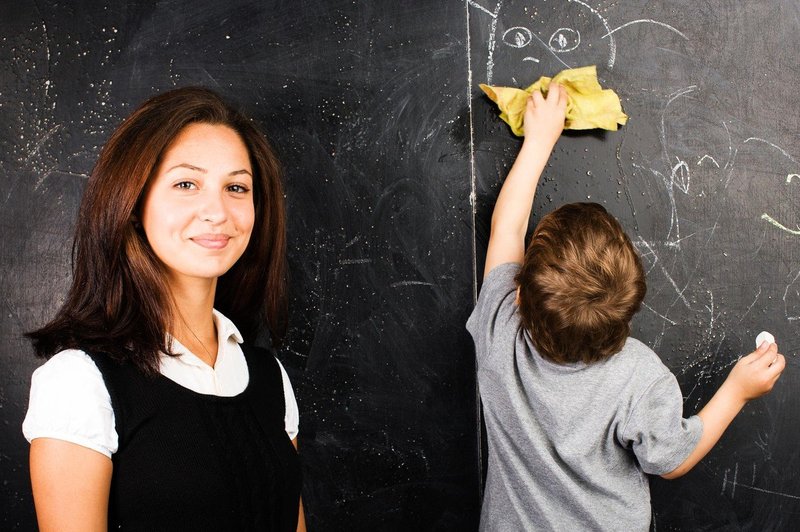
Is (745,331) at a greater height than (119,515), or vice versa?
(745,331)

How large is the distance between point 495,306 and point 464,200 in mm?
285

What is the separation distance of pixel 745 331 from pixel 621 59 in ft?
2.14

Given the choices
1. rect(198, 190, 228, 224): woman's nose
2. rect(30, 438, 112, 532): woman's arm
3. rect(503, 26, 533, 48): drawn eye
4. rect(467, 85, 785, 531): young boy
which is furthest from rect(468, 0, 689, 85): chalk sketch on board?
rect(30, 438, 112, 532): woman's arm

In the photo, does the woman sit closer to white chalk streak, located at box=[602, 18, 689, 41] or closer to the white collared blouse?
the white collared blouse

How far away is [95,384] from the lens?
959 millimetres

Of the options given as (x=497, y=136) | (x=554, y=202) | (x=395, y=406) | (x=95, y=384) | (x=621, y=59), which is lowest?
(x=395, y=406)

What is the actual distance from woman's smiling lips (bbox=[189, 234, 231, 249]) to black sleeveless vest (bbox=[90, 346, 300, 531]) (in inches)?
8.1

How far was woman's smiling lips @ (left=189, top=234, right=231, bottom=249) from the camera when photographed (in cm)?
108

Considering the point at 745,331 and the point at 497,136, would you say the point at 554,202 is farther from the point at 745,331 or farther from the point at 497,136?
the point at 745,331

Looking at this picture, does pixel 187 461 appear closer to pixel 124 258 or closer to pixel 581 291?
pixel 124 258

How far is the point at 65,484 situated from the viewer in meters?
0.91

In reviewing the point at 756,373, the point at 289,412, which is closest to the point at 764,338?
the point at 756,373

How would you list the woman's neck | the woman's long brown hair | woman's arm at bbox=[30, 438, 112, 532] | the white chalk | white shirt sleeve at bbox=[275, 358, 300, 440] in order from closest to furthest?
woman's arm at bbox=[30, 438, 112, 532], the woman's long brown hair, the woman's neck, white shirt sleeve at bbox=[275, 358, 300, 440], the white chalk

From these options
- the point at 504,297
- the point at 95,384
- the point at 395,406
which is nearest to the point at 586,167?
the point at 504,297
